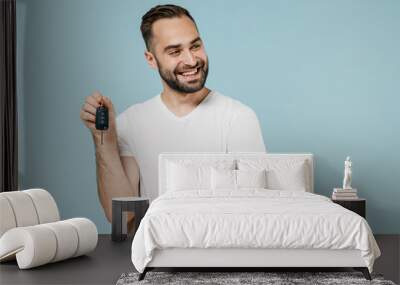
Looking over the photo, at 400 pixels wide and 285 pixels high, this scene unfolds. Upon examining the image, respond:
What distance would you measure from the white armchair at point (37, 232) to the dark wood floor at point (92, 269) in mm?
81

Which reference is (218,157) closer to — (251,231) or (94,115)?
(94,115)

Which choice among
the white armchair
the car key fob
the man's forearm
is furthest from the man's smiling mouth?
the white armchair

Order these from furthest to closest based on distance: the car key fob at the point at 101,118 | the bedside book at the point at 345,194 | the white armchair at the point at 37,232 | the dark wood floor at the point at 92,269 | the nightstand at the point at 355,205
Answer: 1. the car key fob at the point at 101,118
2. the bedside book at the point at 345,194
3. the nightstand at the point at 355,205
4. the white armchair at the point at 37,232
5. the dark wood floor at the point at 92,269

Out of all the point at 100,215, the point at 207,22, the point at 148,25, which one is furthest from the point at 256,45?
the point at 100,215

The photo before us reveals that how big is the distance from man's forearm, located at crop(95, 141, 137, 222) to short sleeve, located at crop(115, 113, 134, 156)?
3.0 inches

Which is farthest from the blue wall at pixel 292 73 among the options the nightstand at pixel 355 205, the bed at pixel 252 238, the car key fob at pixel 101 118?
the bed at pixel 252 238

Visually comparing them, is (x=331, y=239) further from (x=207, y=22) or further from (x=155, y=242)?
(x=207, y=22)

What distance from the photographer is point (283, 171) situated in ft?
21.6

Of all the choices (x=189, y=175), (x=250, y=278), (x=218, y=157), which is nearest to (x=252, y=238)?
(x=250, y=278)

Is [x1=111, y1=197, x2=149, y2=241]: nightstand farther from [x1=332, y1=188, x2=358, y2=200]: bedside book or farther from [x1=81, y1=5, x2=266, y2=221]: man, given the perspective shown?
[x1=332, y1=188, x2=358, y2=200]: bedside book

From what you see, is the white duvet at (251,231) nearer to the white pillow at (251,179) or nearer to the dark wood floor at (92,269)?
the dark wood floor at (92,269)

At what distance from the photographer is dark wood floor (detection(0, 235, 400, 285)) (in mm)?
4855

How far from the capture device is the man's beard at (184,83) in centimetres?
711

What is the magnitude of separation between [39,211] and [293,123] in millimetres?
2844
